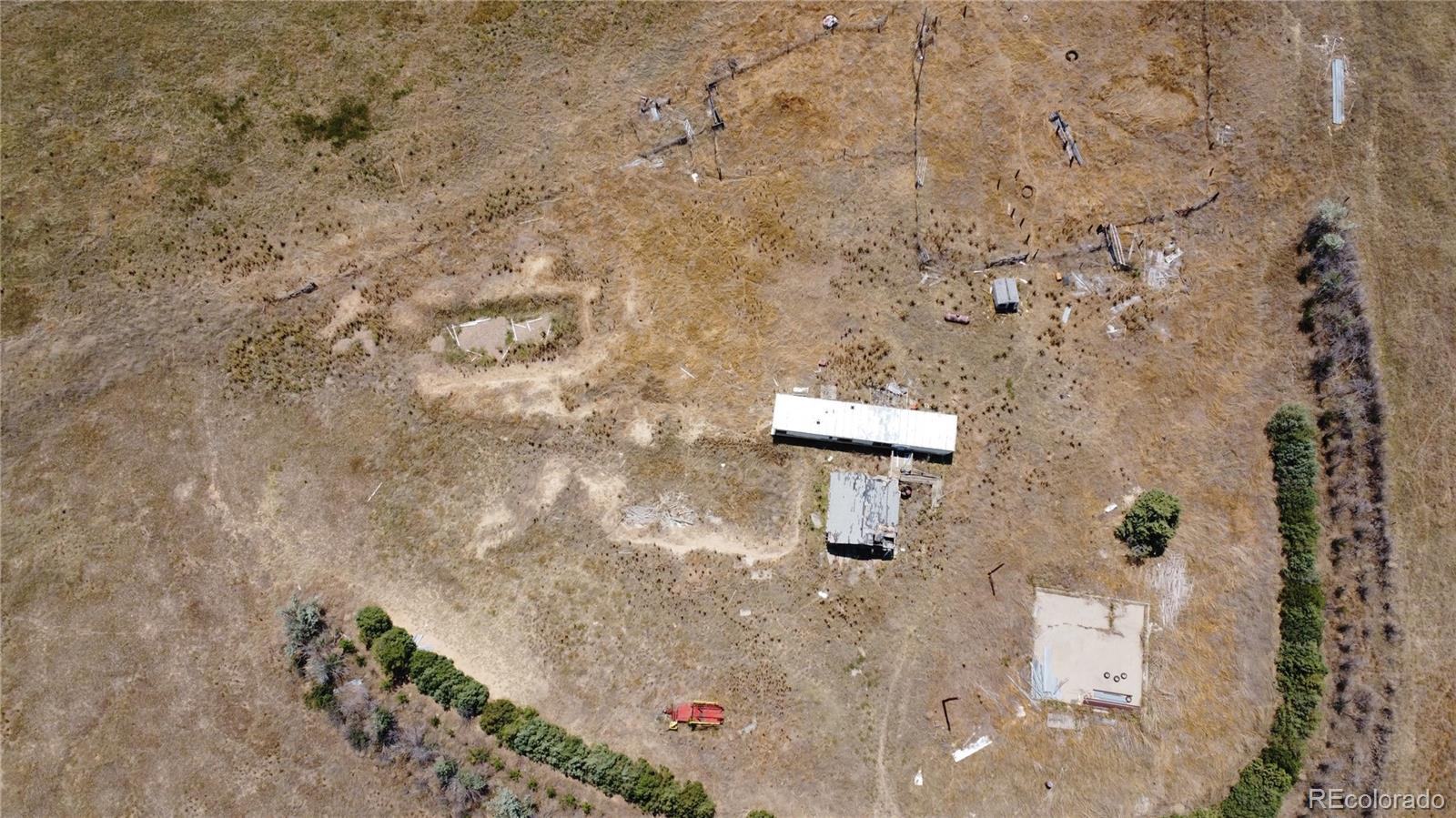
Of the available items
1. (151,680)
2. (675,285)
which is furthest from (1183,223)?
(151,680)

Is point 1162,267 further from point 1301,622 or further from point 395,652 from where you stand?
point 395,652

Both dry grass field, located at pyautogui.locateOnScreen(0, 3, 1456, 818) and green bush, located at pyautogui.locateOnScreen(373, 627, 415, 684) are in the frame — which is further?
dry grass field, located at pyautogui.locateOnScreen(0, 3, 1456, 818)

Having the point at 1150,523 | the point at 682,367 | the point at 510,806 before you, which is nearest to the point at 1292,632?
the point at 1150,523

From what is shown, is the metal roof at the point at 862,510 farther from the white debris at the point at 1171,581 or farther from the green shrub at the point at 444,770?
the green shrub at the point at 444,770

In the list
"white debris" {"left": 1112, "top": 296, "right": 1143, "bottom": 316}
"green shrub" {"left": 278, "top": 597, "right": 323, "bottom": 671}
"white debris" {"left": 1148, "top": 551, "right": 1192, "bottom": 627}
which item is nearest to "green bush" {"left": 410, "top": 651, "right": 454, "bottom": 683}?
"green shrub" {"left": 278, "top": 597, "right": 323, "bottom": 671}

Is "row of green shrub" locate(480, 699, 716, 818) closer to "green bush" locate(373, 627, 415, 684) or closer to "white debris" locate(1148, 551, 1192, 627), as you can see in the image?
"green bush" locate(373, 627, 415, 684)

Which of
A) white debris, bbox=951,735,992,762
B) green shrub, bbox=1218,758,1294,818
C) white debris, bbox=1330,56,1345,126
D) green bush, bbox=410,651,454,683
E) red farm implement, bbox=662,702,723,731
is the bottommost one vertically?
green shrub, bbox=1218,758,1294,818
